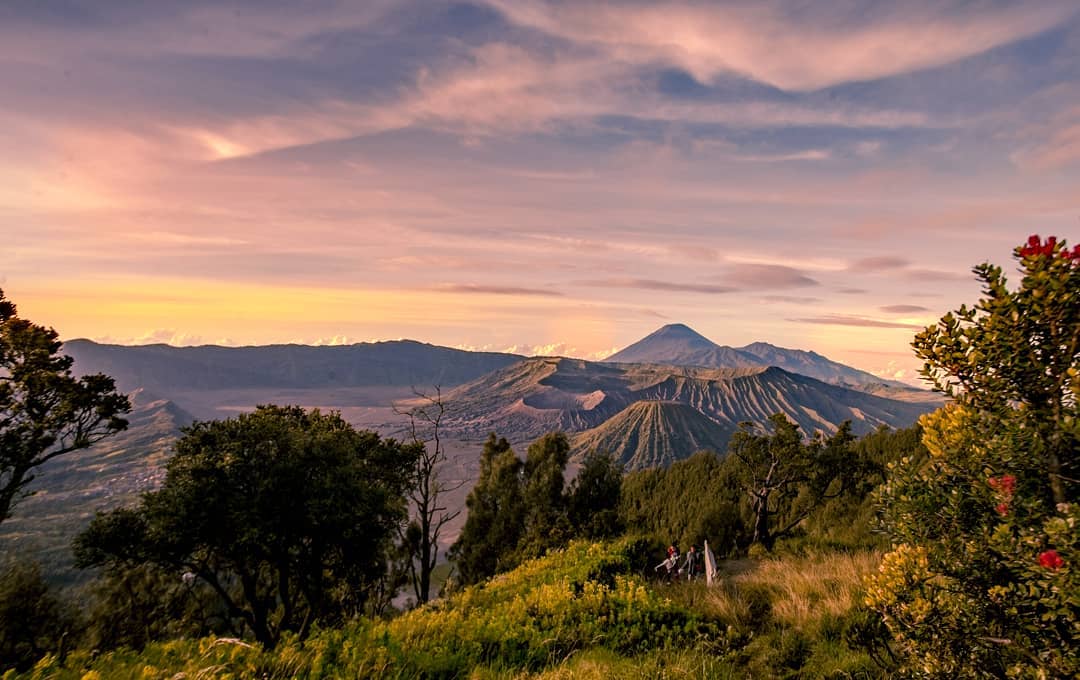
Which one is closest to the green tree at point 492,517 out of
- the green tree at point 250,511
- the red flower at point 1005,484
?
the green tree at point 250,511

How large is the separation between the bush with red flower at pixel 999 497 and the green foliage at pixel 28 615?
109 feet

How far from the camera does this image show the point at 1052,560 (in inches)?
157

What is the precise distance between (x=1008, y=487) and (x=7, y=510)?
29.8m

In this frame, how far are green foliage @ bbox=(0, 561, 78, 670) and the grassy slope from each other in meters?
25.7

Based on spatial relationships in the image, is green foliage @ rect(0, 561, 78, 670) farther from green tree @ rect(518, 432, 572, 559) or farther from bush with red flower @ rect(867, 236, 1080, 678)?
bush with red flower @ rect(867, 236, 1080, 678)

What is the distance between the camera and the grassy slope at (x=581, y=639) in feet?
20.1

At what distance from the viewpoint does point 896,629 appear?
5773 millimetres

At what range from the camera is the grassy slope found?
6.12 meters

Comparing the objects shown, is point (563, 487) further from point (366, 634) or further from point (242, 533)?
point (366, 634)

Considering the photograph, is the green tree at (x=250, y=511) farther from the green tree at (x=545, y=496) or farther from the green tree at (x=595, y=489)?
the green tree at (x=595, y=489)

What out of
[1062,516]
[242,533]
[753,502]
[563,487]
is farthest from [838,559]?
[563,487]

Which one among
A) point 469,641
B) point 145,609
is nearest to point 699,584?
point 469,641

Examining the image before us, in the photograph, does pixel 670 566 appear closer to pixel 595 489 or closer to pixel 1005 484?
pixel 1005 484

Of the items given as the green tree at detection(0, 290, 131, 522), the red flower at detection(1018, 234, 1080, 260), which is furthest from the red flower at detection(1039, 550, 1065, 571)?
the green tree at detection(0, 290, 131, 522)
